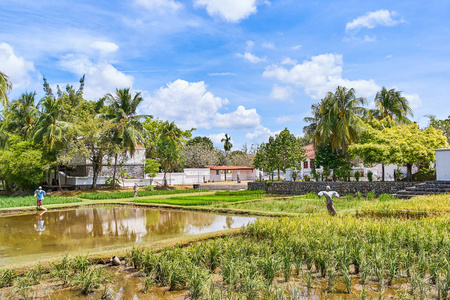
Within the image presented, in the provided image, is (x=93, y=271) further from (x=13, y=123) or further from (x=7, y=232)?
(x=13, y=123)

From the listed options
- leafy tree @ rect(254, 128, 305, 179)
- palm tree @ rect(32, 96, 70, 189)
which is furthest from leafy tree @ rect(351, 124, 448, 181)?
palm tree @ rect(32, 96, 70, 189)

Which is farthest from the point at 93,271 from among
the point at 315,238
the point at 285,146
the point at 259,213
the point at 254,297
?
the point at 285,146

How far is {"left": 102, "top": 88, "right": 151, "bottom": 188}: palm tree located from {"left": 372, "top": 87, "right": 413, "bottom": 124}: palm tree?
77.5 feet

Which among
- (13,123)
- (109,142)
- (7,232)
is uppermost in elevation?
(13,123)

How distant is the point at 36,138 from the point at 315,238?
27.1m

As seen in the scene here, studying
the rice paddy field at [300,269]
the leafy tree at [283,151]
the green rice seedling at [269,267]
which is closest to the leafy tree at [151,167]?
the leafy tree at [283,151]

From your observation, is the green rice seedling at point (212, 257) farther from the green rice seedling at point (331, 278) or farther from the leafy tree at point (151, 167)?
the leafy tree at point (151, 167)

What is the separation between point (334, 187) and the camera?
24.4 metres

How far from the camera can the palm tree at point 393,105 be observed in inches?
1326

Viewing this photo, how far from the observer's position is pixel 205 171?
154ft

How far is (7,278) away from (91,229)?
22.1ft

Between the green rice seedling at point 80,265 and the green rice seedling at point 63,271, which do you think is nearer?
the green rice seedling at point 63,271

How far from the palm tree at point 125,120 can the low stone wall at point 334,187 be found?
37.0 ft

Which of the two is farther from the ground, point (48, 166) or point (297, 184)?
point (48, 166)
